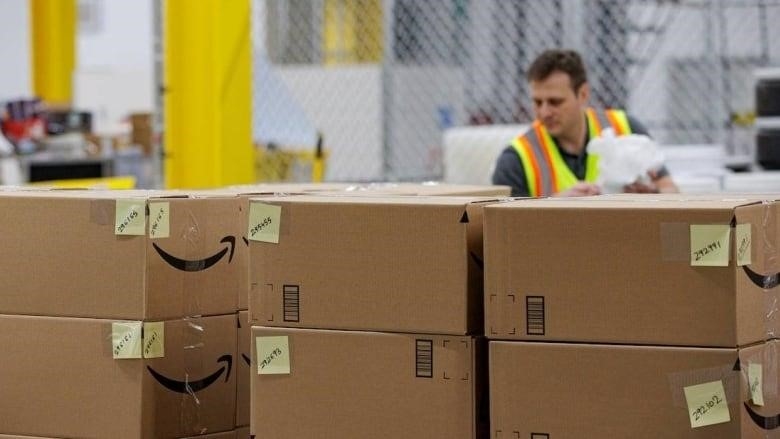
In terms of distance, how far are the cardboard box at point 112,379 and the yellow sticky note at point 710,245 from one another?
1.38 meters

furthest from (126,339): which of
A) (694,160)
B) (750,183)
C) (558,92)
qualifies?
(694,160)

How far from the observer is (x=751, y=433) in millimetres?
2584

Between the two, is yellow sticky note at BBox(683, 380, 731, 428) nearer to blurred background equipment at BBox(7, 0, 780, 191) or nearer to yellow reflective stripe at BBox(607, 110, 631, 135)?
yellow reflective stripe at BBox(607, 110, 631, 135)

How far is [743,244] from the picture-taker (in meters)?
2.57

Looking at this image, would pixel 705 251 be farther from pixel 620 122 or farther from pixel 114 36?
pixel 114 36

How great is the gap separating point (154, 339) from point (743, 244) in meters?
1.49

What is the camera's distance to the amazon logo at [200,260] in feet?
10.6

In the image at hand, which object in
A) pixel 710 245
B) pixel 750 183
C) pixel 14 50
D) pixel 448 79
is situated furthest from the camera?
pixel 14 50

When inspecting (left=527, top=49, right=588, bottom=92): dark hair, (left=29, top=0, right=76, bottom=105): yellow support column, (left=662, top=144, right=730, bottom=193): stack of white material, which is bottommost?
(left=662, top=144, right=730, bottom=193): stack of white material

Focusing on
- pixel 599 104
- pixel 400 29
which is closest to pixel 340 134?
pixel 400 29

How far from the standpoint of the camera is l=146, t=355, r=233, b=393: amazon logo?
3.24 meters

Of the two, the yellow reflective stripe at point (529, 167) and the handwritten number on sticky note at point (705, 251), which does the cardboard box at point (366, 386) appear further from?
the yellow reflective stripe at point (529, 167)

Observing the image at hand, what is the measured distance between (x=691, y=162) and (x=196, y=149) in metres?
2.58

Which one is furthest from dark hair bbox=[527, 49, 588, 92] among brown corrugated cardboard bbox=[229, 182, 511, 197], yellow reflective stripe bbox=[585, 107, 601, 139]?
brown corrugated cardboard bbox=[229, 182, 511, 197]
